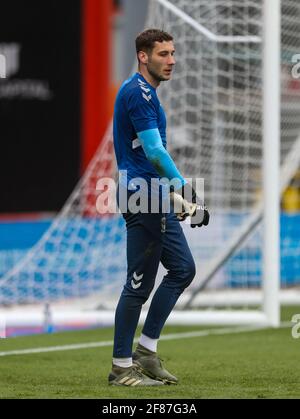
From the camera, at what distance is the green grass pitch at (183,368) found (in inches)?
246

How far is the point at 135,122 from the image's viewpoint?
646 cm

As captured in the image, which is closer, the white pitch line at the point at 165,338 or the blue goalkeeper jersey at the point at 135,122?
the blue goalkeeper jersey at the point at 135,122

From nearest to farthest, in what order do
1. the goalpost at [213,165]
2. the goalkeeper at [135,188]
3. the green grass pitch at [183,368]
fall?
the green grass pitch at [183,368]
the goalkeeper at [135,188]
the goalpost at [213,165]

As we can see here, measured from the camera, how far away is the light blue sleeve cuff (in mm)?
6383

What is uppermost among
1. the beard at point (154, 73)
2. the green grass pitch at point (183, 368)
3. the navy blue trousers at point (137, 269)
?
the beard at point (154, 73)

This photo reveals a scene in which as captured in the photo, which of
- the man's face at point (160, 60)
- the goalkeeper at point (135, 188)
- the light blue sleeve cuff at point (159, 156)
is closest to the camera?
the light blue sleeve cuff at point (159, 156)

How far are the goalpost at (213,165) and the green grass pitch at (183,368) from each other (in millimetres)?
952

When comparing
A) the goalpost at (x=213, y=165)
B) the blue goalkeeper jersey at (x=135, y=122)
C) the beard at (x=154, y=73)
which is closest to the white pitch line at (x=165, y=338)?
the goalpost at (x=213, y=165)

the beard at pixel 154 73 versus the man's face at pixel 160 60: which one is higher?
the man's face at pixel 160 60

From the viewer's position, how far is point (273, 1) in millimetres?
9969

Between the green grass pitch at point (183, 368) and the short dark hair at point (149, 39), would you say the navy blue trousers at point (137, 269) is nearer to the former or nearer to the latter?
the green grass pitch at point (183, 368)

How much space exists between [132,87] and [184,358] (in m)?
2.16

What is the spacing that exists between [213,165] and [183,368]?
480 cm
